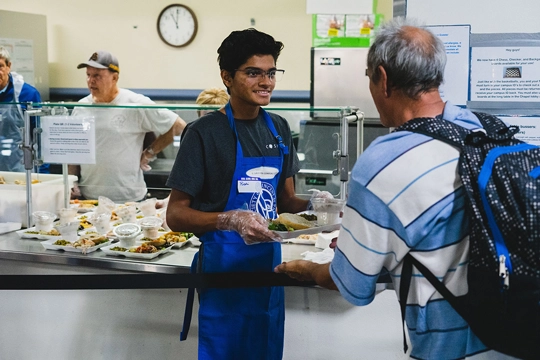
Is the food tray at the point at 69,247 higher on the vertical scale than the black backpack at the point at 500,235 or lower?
lower

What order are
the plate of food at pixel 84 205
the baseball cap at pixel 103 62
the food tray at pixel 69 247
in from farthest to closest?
the baseball cap at pixel 103 62 < the plate of food at pixel 84 205 < the food tray at pixel 69 247

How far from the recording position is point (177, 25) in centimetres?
775

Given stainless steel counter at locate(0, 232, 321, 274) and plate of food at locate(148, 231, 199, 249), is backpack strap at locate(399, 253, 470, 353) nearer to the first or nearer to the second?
stainless steel counter at locate(0, 232, 321, 274)

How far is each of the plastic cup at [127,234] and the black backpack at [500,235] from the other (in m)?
1.82

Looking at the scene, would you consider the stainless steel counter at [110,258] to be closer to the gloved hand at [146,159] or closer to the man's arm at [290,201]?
the man's arm at [290,201]

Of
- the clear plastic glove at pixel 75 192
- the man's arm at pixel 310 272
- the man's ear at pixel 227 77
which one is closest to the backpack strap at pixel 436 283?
the man's arm at pixel 310 272

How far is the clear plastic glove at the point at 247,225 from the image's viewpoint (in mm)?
2328

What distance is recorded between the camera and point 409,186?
1593mm

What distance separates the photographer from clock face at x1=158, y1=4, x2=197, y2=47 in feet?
25.2

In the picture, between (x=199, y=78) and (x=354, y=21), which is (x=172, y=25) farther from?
(x=354, y=21)

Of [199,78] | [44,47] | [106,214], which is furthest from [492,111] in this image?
[44,47]

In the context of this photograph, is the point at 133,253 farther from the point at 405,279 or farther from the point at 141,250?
the point at 405,279

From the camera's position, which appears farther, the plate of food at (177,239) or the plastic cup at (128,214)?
the plastic cup at (128,214)

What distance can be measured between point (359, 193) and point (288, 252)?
1.52 m
